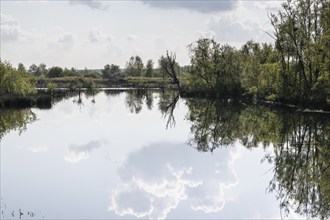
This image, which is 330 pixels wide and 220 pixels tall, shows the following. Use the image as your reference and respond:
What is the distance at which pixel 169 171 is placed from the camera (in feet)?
64.6

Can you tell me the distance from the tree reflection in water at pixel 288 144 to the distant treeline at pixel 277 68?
4122 millimetres

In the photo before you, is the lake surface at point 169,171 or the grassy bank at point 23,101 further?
the grassy bank at point 23,101

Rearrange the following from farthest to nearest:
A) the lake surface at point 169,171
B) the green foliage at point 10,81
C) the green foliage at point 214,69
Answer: the green foliage at point 214,69 → the green foliage at point 10,81 → the lake surface at point 169,171

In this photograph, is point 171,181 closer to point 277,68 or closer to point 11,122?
point 11,122

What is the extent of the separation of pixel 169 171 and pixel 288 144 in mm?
7771

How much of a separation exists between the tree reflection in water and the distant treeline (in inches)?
162

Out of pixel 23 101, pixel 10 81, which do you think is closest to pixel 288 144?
pixel 23 101

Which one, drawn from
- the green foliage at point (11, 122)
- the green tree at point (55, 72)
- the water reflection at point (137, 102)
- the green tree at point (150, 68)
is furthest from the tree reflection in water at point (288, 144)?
the green tree at point (55, 72)

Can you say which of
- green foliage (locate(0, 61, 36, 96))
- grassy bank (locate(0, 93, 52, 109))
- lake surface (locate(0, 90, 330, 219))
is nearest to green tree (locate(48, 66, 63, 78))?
green foliage (locate(0, 61, 36, 96))

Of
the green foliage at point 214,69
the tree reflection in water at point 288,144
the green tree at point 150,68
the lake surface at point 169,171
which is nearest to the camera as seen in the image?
the lake surface at point 169,171

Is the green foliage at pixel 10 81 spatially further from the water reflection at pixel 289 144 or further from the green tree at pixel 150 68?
the green tree at pixel 150 68

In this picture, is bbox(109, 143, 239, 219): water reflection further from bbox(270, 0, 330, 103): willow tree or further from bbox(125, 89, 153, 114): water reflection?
bbox(125, 89, 153, 114): water reflection

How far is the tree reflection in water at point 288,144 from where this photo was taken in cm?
1470

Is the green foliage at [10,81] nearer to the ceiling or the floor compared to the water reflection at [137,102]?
nearer to the ceiling
